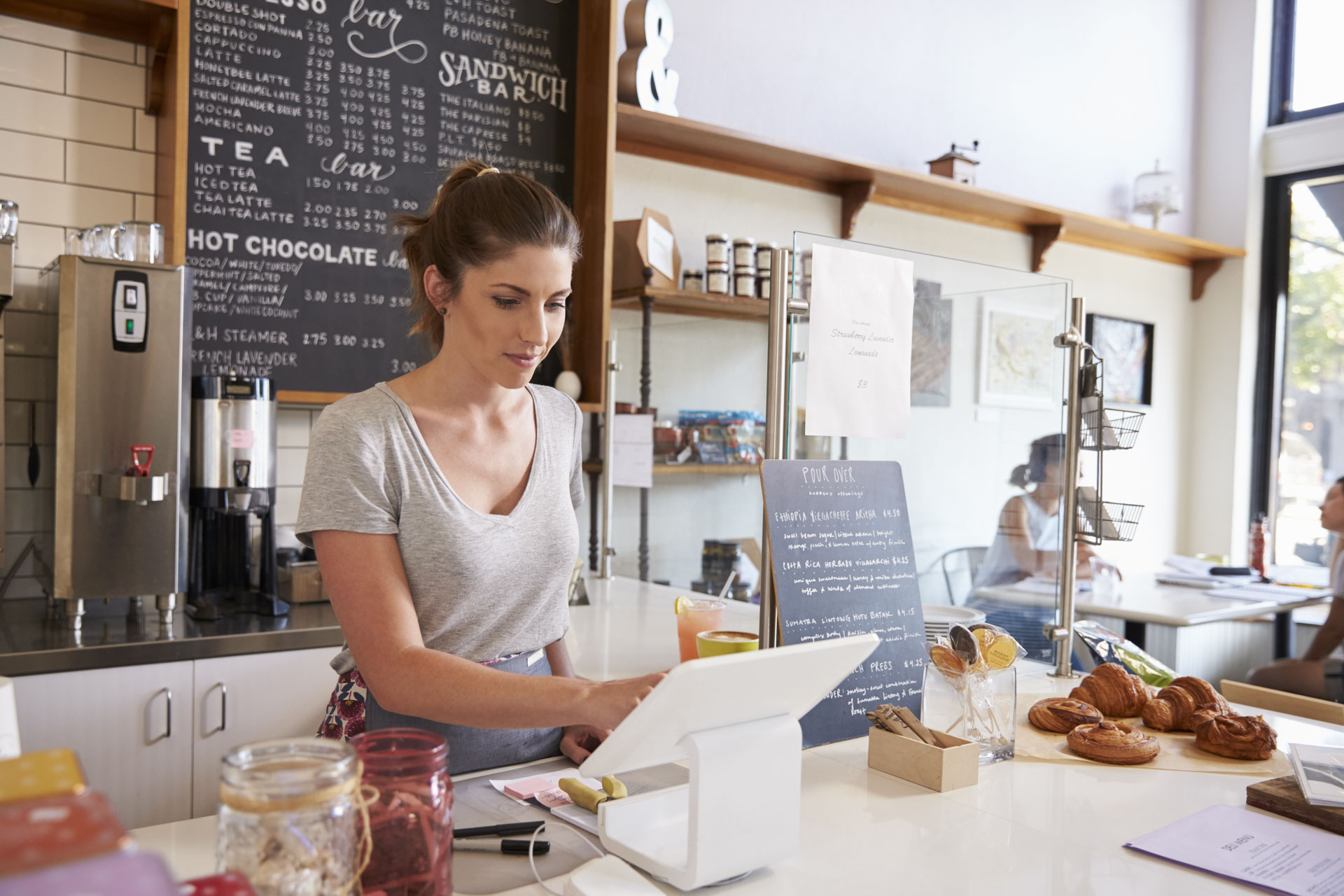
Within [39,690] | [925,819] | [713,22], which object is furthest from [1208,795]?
[713,22]

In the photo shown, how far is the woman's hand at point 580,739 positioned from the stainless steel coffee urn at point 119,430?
118 centimetres

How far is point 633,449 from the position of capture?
3.07 meters

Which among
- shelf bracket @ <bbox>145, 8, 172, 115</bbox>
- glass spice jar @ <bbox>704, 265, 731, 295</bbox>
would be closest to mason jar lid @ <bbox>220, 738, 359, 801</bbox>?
shelf bracket @ <bbox>145, 8, 172, 115</bbox>

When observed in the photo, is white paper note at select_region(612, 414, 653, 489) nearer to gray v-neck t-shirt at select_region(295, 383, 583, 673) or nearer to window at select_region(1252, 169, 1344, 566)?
gray v-neck t-shirt at select_region(295, 383, 583, 673)

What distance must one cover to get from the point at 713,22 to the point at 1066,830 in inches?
126

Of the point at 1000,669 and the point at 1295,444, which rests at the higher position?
the point at 1295,444

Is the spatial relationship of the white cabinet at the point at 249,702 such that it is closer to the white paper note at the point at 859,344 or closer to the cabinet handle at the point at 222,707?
the cabinet handle at the point at 222,707

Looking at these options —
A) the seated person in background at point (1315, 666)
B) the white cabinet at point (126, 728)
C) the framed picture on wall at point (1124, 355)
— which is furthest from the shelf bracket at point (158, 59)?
the framed picture on wall at point (1124, 355)

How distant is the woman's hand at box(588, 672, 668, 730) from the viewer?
932mm

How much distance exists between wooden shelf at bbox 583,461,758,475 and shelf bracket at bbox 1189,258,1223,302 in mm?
3516

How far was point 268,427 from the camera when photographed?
2.29 metres

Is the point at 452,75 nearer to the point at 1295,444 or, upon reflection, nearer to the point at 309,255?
the point at 309,255

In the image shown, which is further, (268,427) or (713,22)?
(713,22)

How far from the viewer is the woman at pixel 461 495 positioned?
1.17 meters
